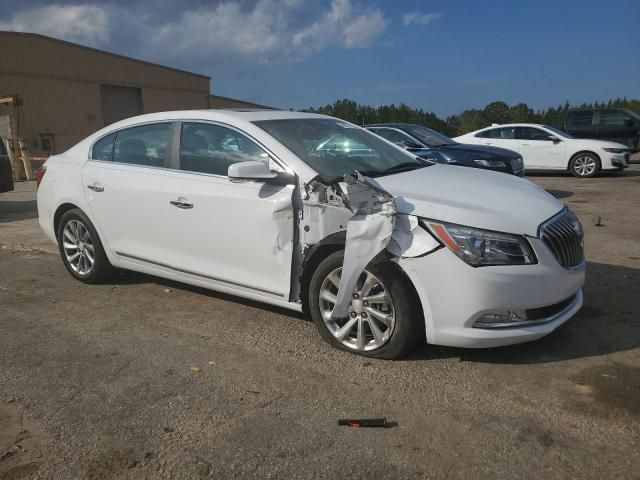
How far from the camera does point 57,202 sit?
5.61m

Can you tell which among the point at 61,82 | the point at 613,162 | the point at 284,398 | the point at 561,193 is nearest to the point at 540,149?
the point at 613,162

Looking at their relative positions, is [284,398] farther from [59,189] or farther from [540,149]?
[540,149]

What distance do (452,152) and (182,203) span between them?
264 inches

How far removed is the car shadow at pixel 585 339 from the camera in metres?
3.70

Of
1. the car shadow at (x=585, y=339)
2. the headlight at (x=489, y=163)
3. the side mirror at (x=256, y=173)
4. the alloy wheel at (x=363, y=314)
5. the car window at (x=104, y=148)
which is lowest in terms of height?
the car shadow at (x=585, y=339)

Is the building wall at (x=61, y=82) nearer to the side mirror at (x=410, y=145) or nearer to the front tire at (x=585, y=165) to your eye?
the side mirror at (x=410, y=145)

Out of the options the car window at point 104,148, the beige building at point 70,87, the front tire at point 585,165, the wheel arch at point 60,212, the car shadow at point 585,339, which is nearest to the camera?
the car shadow at point 585,339

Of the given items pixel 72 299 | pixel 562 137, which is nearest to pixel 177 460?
pixel 72 299

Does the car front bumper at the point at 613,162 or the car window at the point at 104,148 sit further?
the car front bumper at the point at 613,162

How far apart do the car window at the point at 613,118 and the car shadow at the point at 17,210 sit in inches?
635

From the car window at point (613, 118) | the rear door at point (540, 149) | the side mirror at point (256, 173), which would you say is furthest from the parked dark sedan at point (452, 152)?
the car window at point (613, 118)

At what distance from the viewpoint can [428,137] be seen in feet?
36.1

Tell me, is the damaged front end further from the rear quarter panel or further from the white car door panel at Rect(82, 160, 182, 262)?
the rear quarter panel

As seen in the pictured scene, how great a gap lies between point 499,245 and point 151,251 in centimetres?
286
